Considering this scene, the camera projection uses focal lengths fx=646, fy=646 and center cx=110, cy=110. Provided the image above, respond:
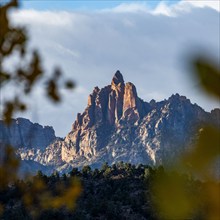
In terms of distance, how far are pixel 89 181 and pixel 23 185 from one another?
46585 mm

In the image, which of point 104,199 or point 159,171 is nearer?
point 159,171

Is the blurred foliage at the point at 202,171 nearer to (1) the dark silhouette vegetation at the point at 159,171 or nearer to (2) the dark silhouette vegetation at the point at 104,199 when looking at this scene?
(1) the dark silhouette vegetation at the point at 159,171

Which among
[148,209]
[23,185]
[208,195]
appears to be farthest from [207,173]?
[148,209]

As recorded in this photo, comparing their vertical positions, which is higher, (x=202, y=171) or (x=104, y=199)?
(x=104, y=199)

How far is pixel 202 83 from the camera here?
10.5 feet

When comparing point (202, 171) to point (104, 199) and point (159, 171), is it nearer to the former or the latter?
point (159, 171)

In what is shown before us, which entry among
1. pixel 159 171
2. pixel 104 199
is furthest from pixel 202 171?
pixel 104 199

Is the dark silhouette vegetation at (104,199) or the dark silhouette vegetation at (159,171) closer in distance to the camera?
the dark silhouette vegetation at (159,171)

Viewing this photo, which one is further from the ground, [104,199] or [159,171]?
[104,199]

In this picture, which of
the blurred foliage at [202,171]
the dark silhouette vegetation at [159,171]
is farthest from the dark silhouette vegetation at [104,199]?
the blurred foliage at [202,171]

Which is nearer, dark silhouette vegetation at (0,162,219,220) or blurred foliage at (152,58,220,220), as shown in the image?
blurred foliage at (152,58,220,220)

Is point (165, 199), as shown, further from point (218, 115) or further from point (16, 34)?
point (16, 34)

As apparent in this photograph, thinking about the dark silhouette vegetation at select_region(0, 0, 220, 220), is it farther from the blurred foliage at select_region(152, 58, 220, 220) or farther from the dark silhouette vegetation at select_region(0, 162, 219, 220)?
the dark silhouette vegetation at select_region(0, 162, 219, 220)

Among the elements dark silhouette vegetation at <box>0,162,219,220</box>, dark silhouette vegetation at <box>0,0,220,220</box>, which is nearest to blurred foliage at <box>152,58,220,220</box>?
dark silhouette vegetation at <box>0,0,220,220</box>
